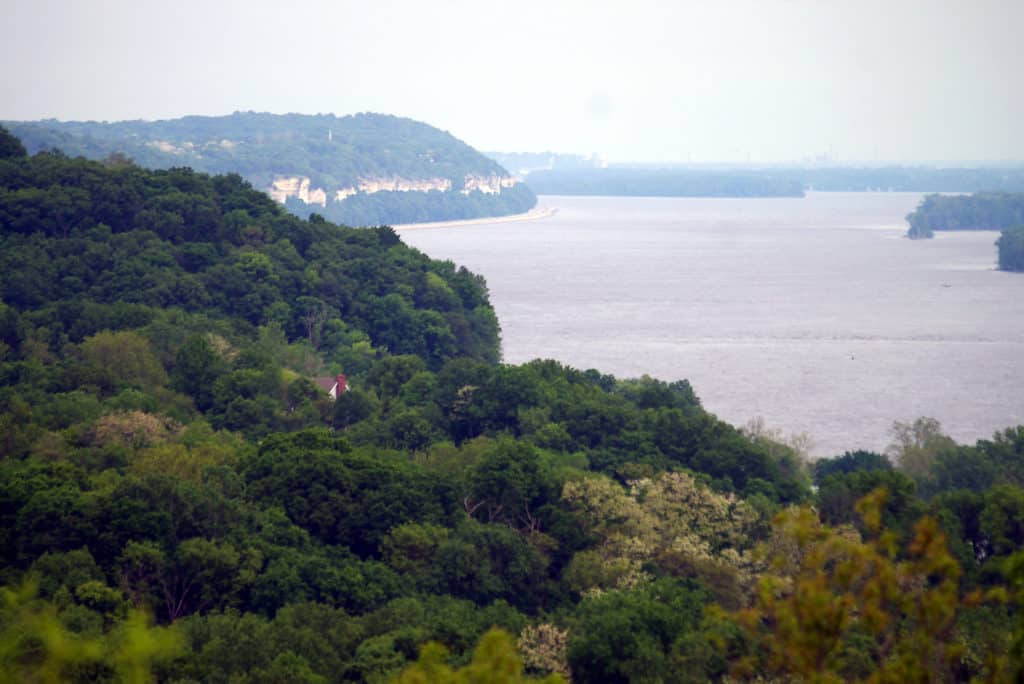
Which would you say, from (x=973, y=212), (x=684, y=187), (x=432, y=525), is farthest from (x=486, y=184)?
(x=432, y=525)

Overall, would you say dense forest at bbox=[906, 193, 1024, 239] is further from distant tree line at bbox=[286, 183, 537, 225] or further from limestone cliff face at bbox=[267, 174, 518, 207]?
limestone cliff face at bbox=[267, 174, 518, 207]

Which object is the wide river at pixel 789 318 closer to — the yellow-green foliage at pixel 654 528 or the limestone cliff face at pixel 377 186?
the yellow-green foliage at pixel 654 528

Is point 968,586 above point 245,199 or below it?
below

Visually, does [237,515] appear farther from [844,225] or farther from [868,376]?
[844,225]

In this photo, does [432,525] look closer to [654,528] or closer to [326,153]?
[654,528]

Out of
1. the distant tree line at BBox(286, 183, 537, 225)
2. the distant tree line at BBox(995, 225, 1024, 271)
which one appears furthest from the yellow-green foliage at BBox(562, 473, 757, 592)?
the distant tree line at BBox(286, 183, 537, 225)

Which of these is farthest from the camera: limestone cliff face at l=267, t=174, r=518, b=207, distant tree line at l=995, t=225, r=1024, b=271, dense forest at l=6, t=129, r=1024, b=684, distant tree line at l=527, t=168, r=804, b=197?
distant tree line at l=527, t=168, r=804, b=197

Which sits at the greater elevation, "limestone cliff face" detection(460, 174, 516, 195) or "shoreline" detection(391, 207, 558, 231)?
"limestone cliff face" detection(460, 174, 516, 195)

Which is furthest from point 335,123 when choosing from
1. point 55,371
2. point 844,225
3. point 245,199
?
point 55,371
